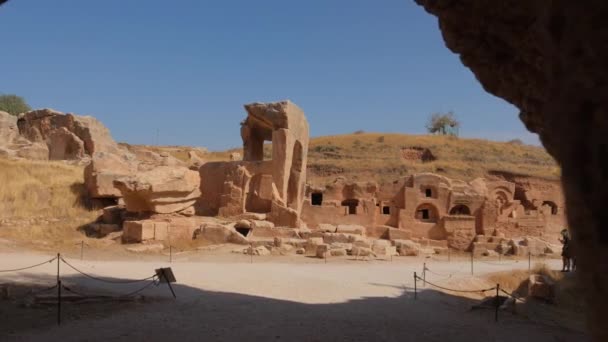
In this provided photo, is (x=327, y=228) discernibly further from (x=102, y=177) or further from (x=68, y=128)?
(x=68, y=128)

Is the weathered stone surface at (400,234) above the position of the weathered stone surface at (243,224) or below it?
below

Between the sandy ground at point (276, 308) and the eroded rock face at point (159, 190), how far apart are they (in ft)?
12.1

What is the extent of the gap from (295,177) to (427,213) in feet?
30.2

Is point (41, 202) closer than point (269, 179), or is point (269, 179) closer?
point (41, 202)

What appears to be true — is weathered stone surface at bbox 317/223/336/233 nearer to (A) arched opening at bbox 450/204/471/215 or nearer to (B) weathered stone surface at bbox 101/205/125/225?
(A) arched opening at bbox 450/204/471/215

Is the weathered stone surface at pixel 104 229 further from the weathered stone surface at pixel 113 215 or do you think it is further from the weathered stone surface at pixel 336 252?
the weathered stone surface at pixel 336 252

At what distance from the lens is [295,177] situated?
2164cm

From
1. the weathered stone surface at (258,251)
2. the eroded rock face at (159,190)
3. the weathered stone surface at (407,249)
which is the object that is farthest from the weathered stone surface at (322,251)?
the eroded rock face at (159,190)

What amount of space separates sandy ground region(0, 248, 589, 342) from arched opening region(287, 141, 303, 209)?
7001mm

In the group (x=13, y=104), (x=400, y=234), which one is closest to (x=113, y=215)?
(x=400, y=234)

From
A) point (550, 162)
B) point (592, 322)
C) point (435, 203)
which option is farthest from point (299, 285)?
point (550, 162)

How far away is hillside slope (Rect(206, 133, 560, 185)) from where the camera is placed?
4072 cm

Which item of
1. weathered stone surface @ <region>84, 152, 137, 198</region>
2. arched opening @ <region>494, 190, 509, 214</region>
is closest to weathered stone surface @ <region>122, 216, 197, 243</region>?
weathered stone surface @ <region>84, 152, 137, 198</region>

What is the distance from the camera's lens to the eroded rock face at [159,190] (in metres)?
17.4
